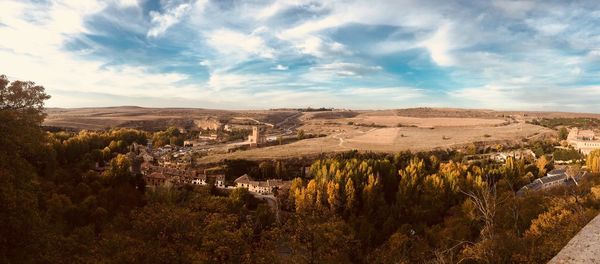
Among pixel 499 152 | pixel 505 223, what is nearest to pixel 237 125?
pixel 499 152

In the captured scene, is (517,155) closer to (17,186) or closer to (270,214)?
(270,214)

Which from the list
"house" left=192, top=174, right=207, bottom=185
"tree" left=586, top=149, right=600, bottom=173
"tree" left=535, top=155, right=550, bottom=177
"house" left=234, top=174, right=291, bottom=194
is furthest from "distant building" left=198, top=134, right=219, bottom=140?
"tree" left=586, top=149, right=600, bottom=173

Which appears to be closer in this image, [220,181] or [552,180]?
[552,180]

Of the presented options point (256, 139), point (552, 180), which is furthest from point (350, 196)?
point (256, 139)

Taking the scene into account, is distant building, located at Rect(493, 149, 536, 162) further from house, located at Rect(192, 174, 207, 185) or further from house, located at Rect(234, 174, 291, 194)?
house, located at Rect(192, 174, 207, 185)

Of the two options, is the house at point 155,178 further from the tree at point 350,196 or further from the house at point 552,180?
the house at point 552,180

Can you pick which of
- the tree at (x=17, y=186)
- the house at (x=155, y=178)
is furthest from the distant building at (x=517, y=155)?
the tree at (x=17, y=186)

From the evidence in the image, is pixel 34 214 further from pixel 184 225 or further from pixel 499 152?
pixel 499 152
